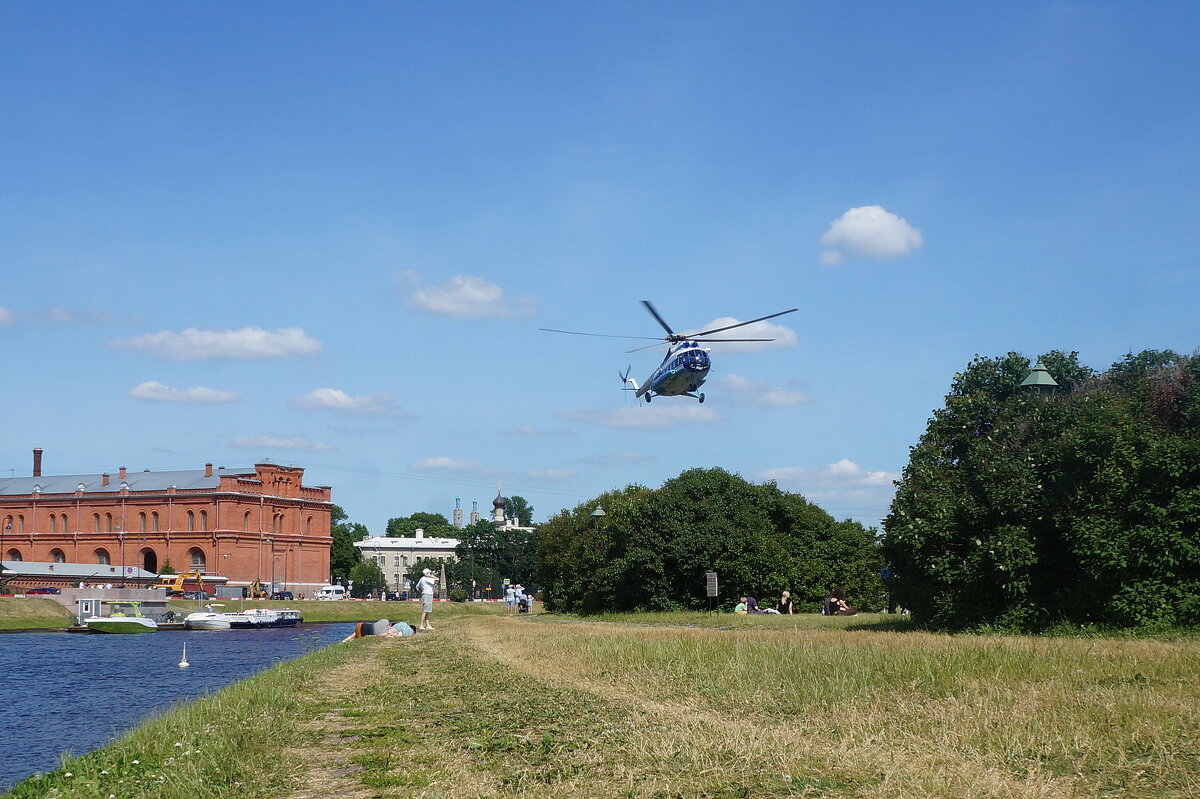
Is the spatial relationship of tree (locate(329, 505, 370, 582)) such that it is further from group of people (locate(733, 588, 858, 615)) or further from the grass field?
the grass field

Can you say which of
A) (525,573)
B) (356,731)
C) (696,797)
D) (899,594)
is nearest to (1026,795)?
(696,797)

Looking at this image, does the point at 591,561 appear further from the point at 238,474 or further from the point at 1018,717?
the point at 238,474

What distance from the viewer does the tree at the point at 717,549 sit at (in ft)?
163

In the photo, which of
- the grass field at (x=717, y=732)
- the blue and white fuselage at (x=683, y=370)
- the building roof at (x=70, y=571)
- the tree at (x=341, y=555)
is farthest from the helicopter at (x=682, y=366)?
the tree at (x=341, y=555)

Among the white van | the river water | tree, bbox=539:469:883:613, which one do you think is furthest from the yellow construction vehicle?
tree, bbox=539:469:883:613

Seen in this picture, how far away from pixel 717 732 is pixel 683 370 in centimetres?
3531

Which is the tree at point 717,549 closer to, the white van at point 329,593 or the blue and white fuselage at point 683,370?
the blue and white fuselage at point 683,370

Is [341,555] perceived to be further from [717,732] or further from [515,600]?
[717,732]

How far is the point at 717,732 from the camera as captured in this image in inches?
350

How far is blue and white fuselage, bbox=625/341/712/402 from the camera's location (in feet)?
143

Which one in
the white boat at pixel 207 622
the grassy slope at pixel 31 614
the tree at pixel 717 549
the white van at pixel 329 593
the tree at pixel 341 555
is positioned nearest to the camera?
the tree at pixel 717 549

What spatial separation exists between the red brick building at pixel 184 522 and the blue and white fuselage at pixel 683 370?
8215 centimetres

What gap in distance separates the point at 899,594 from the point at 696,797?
23.0m

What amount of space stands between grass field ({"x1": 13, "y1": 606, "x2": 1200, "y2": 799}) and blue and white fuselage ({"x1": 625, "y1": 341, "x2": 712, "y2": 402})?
94.5 ft
